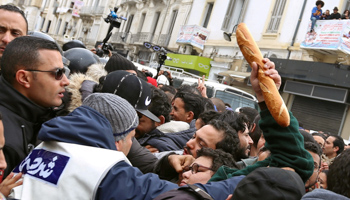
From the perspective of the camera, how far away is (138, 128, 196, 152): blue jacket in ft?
10.9

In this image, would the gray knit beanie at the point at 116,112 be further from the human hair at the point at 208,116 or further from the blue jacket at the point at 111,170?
the human hair at the point at 208,116

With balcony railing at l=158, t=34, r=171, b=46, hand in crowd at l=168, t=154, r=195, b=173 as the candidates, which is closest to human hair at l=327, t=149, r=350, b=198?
hand in crowd at l=168, t=154, r=195, b=173

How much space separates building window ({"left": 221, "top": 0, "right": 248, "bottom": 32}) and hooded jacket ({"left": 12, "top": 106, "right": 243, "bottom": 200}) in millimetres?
20268

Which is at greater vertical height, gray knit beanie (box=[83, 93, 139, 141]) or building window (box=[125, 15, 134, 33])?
building window (box=[125, 15, 134, 33])

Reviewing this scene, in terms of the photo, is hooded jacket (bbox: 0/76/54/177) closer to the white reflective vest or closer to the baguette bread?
the white reflective vest

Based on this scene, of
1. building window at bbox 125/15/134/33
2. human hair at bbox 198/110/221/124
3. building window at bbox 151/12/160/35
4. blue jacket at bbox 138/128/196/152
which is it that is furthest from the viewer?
building window at bbox 125/15/134/33

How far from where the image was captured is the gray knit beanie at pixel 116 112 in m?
2.21

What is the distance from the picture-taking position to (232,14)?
2189cm

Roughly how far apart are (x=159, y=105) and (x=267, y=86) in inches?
70.0

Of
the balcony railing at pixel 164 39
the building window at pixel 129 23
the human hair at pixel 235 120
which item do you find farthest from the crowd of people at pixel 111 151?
the building window at pixel 129 23

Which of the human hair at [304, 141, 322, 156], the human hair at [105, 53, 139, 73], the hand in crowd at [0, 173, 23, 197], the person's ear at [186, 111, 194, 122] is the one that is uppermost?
the human hair at [105, 53, 139, 73]

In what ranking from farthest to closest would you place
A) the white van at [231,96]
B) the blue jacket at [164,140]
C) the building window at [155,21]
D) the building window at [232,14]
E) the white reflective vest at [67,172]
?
the building window at [155,21] < the building window at [232,14] < the white van at [231,96] < the blue jacket at [164,140] < the white reflective vest at [67,172]

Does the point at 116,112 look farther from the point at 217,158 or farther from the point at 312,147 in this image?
the point at 312,147

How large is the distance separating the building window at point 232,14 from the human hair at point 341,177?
20143 mm
